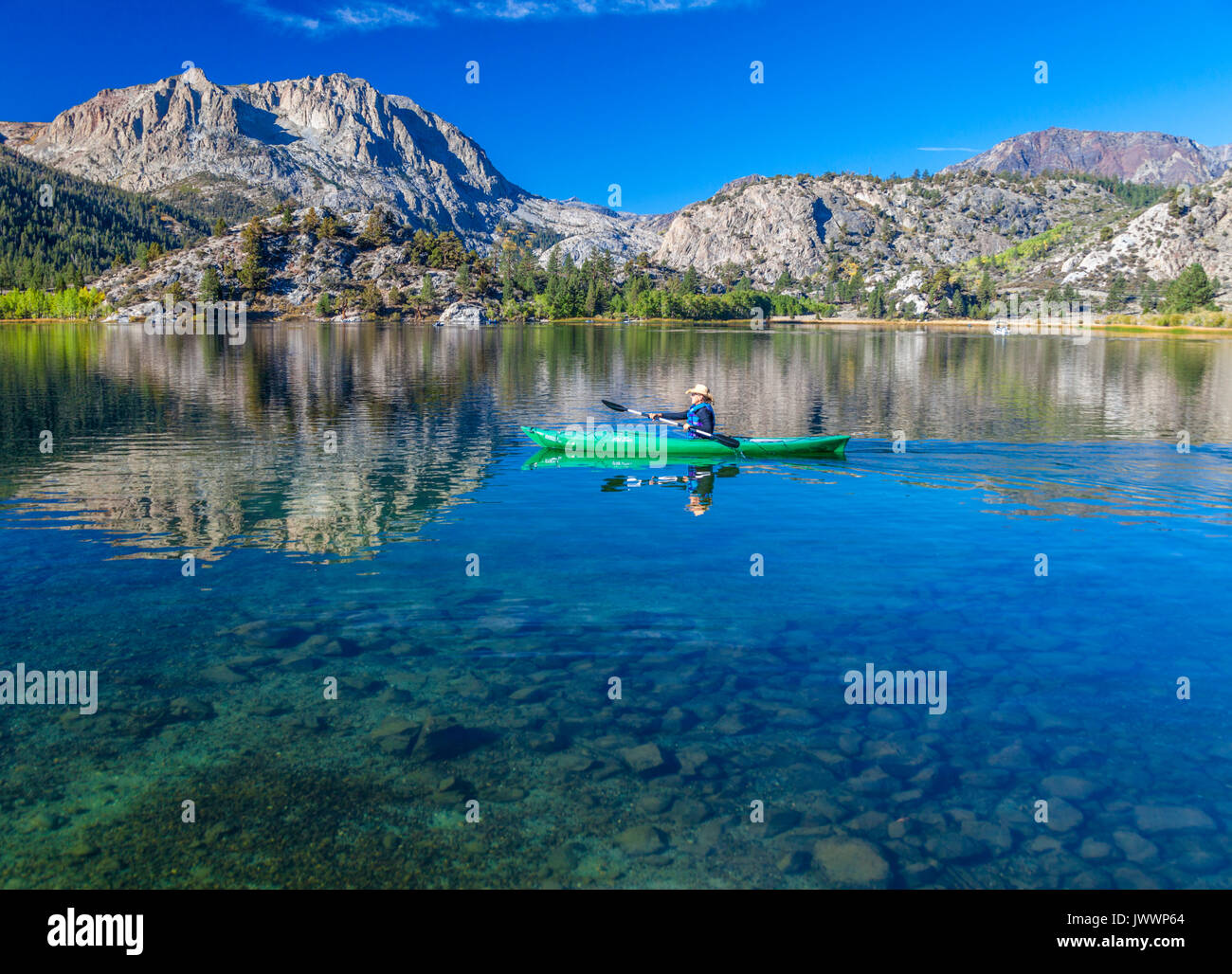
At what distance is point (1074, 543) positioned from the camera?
2130 cm

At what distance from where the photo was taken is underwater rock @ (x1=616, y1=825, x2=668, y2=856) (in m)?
9.05

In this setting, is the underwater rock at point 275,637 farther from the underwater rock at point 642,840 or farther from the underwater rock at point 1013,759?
the underwater rock at point 1013,759

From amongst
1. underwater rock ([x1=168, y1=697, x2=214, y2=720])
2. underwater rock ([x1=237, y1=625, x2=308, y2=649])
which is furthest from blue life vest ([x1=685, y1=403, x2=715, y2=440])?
underwater rock ([x1=168, y1=697, x2=214, y2=720])

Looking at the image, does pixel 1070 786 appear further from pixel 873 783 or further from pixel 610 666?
pixel 610 666

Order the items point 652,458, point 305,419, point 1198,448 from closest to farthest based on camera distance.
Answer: point 652,458
point 1198,448
point 305,419

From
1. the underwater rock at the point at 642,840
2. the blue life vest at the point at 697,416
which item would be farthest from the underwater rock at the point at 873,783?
the blue life vest at the point at 697,416

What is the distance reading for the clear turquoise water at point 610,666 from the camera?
30.0ft

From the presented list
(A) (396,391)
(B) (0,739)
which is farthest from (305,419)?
(B) (0,739)

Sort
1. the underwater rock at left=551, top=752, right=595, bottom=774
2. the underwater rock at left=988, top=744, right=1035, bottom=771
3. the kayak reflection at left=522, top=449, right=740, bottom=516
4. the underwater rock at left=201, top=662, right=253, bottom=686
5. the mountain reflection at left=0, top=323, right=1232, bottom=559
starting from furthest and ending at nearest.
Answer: the kayak reflection at left=522, top=449, right=740, bottom=516, the mountain reflection at left=0, top=323, right=1232, bottom=559, the underwater rock at left=201, top=662, right=253, bottom=686, the underwater rock at left=988, top=744, right=1035, bottom=771, the underwater rock at left=551, top=752, right=595, bottom=774

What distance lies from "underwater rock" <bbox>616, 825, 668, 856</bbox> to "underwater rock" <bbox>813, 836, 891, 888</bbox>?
1768 millimetres

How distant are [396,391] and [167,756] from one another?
49.8 meters

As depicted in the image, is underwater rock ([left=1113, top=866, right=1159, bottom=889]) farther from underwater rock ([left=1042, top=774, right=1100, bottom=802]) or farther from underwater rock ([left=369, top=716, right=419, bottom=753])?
underwater rock ([left=369, top=716, right=419, bottom=753])

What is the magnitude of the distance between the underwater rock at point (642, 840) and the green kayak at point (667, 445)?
23161 millimetres

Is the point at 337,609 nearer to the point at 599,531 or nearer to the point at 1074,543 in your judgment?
the point at 599,531
